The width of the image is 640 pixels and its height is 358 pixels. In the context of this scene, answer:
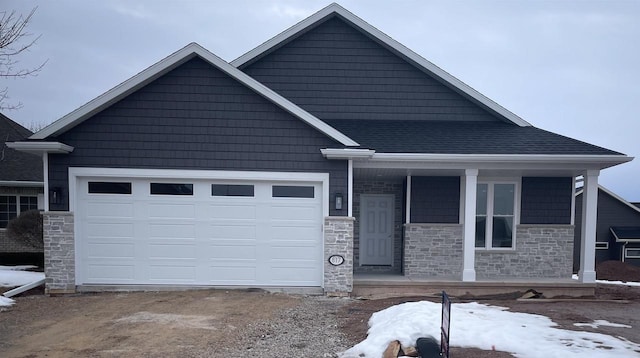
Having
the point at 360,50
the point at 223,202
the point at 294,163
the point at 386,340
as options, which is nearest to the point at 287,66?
the point at 360,50

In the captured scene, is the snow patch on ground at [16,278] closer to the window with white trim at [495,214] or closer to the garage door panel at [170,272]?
the garage door panel at [170,272]

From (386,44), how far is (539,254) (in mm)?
6810

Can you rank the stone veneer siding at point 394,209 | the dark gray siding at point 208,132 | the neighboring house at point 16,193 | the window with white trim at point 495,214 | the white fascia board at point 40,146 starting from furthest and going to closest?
the neighboring house at point 16,193 → the stone veneer siding at point 394,209 → the window with white trim at point 495,214 → the dark gray siding at point 208,132 → the white fascia board at point 40,146

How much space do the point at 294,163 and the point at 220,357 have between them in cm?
428

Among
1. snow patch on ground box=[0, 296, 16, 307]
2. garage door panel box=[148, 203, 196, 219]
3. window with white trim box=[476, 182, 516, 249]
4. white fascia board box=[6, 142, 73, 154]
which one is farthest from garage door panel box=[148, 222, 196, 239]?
window with white trim box=[476, 182, 516, 249]

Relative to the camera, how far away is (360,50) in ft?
35.7

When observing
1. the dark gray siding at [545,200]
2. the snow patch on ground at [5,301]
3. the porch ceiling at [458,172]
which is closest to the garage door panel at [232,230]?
the porch ceiling at [458,172]

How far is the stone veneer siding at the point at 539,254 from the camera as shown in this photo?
9.57 meters

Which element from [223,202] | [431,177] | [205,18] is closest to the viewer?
[223,202]

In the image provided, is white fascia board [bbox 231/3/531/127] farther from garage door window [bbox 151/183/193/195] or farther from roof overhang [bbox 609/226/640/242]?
roof overhang [bbox 609/226/640/242]

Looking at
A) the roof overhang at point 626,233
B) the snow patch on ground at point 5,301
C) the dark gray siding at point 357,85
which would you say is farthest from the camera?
the roof overhang at point 626,233

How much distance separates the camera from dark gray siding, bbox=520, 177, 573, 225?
379 inches

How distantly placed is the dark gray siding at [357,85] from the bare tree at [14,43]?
492 centimetres

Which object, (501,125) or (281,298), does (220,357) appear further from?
(501,125)
